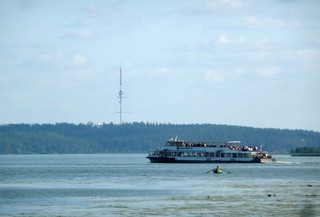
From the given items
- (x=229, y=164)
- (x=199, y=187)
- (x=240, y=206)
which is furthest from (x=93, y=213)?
(x=229, y=164)

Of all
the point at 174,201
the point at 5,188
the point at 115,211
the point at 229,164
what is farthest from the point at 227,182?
the point at 229,164

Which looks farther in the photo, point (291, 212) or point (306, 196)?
point (306, 196)

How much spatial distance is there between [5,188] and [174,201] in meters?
30.8

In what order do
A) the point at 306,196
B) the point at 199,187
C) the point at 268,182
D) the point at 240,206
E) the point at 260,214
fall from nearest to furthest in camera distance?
1. the point at 260,214
2. the point at 240,206
3. the point at 306,196
4. the point at 199,187
5. the point at 268,182

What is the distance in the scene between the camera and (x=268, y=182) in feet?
388

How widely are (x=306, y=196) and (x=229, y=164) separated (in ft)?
357

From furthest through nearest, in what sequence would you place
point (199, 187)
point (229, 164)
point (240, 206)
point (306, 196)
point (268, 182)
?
1. point (229, 164)
2. point (268, 182)
3. point (199, 187)
4. point (306, 196)
5. point (240, 206)

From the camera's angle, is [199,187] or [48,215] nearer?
[48,215]

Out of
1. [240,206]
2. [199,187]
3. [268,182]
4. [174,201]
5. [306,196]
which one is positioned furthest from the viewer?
[268,182]

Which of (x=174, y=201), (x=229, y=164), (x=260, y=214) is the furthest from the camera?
(x=229, y=164)

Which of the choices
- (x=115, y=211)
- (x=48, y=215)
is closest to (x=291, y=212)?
(x=115, y=211)

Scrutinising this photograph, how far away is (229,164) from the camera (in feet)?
652

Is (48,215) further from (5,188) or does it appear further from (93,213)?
(5,188)

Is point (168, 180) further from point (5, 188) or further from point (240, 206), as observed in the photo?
point (240, 206)
